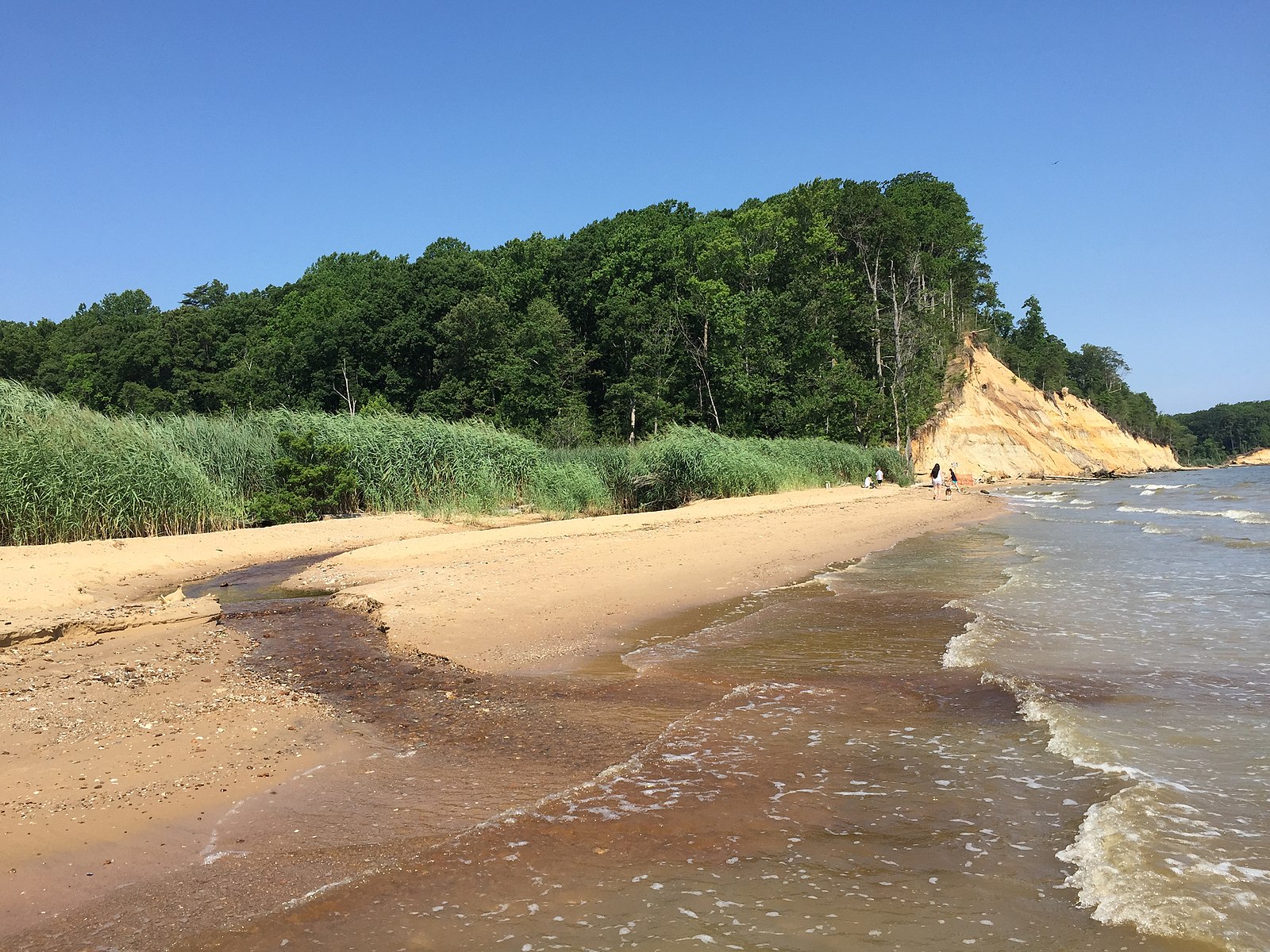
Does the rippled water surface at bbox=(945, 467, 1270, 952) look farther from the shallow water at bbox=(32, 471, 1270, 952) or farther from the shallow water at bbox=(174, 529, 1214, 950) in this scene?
the shallow water at bbox=(174, 529, 1214, 950)

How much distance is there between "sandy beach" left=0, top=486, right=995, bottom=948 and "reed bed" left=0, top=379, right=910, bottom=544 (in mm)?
1495

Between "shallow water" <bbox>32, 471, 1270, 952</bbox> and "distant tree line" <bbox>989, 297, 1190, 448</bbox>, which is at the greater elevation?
"distant tree line" <bbox>989, 297, 1190, 448</bbox>

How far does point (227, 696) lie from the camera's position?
612 centimetres

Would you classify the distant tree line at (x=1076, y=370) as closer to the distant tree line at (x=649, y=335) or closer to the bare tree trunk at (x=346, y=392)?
the distant tree line at (x=649, y=335)

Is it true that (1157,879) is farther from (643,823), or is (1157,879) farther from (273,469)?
(273,469)

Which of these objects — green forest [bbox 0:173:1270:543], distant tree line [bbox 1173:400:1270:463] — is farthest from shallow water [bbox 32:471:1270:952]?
distant tree line [bbox 1173:400:1270:463]

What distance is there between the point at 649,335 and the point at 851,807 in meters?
46.6

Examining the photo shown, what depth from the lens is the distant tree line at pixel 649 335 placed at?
46.6 meters

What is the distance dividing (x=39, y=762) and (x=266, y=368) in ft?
197

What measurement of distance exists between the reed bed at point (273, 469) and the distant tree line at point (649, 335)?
1635 centimetres

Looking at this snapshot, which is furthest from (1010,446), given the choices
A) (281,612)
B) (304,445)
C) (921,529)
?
(281,612)

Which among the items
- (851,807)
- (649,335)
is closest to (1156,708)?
(851,807)

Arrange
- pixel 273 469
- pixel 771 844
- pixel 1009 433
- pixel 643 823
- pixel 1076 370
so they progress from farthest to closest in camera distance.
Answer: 1. pixel 1076 370
2. pixel 1009 433
3. pixel 273 469
4. pixel 643 823
5. pixel 771 844

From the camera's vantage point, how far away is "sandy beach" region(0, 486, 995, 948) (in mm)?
3664
